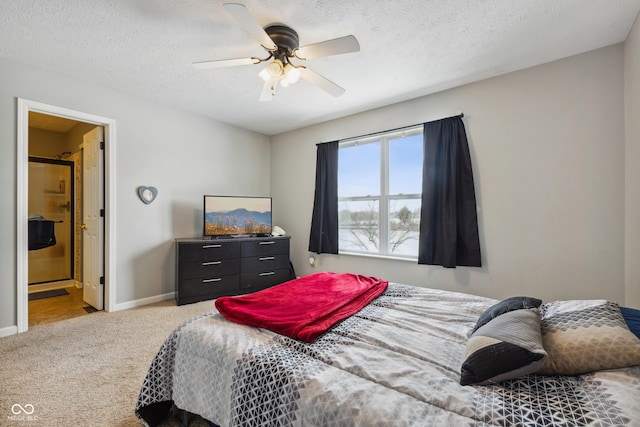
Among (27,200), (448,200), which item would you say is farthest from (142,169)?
(448,200)

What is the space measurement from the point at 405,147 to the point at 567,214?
Result: 1.76 metres

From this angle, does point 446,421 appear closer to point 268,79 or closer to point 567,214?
point 268,79

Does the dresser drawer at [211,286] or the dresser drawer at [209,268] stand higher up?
the dresser drawer at [209,268]

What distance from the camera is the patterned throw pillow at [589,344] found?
954 millimetres

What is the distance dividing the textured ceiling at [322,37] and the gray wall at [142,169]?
25cm

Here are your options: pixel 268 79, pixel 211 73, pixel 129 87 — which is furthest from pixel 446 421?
pixel 129 87

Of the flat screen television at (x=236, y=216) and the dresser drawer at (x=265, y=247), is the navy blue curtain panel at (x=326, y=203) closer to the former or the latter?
the dresser drawer at (x=265, y=247)

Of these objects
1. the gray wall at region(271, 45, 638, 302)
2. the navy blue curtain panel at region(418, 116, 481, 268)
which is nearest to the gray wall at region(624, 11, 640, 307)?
the gray wall at region(271, 45, 638, 302)

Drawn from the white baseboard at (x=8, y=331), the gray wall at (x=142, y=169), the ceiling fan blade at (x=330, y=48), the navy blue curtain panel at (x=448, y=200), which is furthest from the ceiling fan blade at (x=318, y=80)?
the white baseboard at (x=8, y=331)

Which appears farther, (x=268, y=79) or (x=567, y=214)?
(x=567, y=214)

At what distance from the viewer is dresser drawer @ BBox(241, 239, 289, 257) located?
394cm

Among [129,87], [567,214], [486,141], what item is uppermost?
[129,87]

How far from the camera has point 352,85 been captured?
313cm

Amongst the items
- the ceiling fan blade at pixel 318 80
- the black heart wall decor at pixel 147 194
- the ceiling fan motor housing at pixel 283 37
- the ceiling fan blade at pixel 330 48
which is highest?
the ceiling fan motor housing at pixel 283 37
